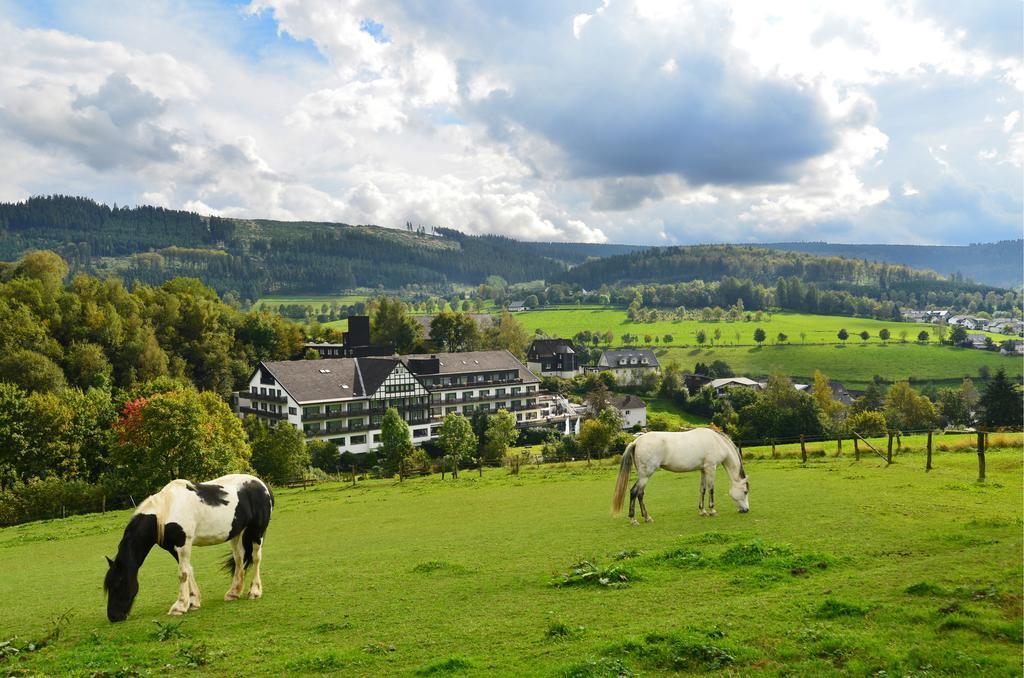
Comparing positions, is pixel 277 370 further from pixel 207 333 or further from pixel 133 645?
pixel 133 645

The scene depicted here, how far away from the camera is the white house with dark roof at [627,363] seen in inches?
5113

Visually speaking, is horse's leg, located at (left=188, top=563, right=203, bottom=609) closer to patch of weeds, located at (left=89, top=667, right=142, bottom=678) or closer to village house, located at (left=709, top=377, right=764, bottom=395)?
patch of weeds, located at (left=89, top=667, right=142, bottom=678)

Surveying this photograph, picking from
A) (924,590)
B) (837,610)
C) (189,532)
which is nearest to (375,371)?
(189,532)

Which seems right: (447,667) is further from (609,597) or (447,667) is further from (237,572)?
(237,572)

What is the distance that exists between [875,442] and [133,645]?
120 feet

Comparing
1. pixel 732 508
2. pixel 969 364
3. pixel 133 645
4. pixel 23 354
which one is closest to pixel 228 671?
pixel 133 645

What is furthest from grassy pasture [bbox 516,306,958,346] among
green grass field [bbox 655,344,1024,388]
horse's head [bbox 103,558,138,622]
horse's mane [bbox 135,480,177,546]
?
horse's head [bbox 103,558,138,622]

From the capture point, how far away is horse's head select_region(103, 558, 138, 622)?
40.2 feet

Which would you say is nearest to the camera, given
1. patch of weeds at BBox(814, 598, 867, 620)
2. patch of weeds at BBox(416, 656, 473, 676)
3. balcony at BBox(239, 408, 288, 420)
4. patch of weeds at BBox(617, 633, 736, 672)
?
patch of weeds at BBox(617, 633, 736, 672)

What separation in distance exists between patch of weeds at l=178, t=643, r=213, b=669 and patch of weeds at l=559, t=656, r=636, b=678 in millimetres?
5328

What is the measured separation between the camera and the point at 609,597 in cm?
1178

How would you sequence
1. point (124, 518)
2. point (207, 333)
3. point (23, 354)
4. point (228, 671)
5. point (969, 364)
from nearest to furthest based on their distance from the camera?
point (228, 671) → point (124, 518) → point (23, 354) → point (207, 333) → point (969, 364)

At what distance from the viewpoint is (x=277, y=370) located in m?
74.6

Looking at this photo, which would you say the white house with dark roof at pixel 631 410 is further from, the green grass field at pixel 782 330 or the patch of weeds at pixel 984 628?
the patch of weeds at pixel 984 628
